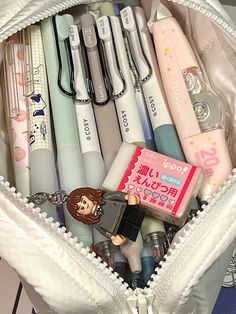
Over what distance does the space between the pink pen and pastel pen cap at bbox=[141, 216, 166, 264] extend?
0.16 feet

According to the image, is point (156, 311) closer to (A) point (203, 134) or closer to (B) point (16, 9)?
(A) point (203, 134)

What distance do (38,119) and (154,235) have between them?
160 millimetres

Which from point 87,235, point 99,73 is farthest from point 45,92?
point 87,235

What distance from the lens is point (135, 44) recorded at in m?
0.64

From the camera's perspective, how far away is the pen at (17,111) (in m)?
0.58

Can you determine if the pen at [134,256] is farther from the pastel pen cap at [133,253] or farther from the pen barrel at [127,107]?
the pen barrel at [127,107]

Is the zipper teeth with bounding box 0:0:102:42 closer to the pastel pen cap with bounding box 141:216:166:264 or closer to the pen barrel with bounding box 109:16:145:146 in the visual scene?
the pen barrel with bounding box 109:16:145:146

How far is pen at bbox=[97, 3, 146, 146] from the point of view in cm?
59

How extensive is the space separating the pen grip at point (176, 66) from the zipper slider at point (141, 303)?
0.16 metres

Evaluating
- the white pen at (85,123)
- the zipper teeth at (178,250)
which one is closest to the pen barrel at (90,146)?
the white pen at (85,123)

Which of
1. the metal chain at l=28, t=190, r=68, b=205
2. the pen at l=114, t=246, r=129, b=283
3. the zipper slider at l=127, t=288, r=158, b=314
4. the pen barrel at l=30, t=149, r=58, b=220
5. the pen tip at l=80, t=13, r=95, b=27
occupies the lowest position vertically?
the zipper slider at l=127, t=288, r=158, b=314

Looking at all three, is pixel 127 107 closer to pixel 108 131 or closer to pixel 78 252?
pixel 108 131

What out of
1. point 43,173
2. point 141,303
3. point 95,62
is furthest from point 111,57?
point 141,303

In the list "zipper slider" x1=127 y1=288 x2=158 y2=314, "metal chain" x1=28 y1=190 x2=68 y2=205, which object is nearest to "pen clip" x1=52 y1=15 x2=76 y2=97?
"metal chain" x1=28 y1=190 x2=68 y2=205
